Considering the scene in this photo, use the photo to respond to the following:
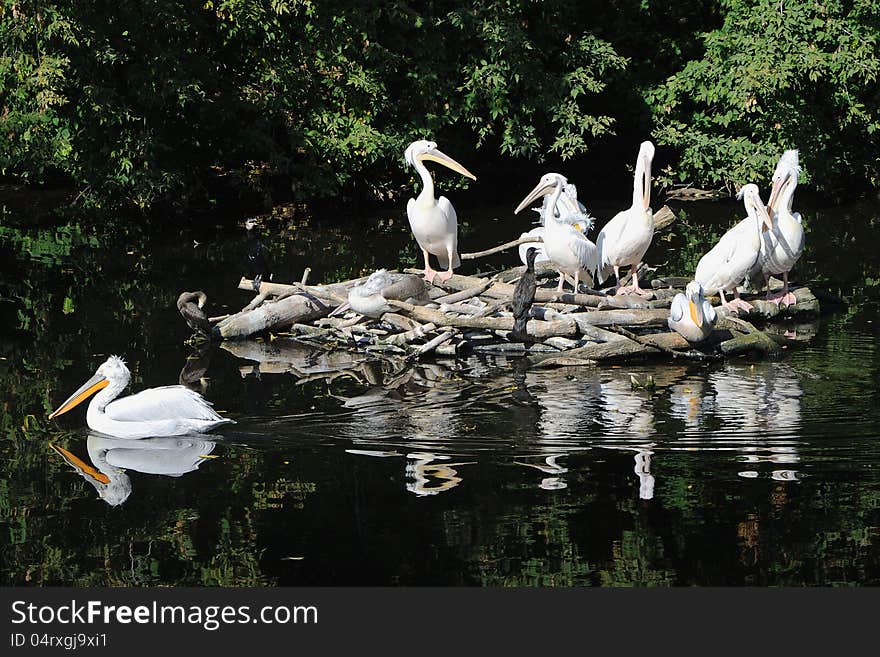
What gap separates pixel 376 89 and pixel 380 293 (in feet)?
29.8

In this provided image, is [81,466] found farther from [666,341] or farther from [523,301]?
[666,341]

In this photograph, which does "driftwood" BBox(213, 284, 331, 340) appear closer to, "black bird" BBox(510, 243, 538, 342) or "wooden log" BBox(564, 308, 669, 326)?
"black bird" BBox(510, 243, 538, 342)

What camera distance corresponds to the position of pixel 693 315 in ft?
31.8

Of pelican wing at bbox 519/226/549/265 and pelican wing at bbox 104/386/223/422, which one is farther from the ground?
pelican wing at bbox 519/226/549/265

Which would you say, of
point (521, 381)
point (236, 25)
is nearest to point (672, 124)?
point (236, 25)

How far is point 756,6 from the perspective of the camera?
62.3 feet

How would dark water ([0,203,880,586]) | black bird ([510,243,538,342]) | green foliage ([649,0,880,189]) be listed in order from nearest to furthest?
dark water ([0,203,880,586]), black bird ([510,243,538,342]), green foliage ([649,0,880,189])

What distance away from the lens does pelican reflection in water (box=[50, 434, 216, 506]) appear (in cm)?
719

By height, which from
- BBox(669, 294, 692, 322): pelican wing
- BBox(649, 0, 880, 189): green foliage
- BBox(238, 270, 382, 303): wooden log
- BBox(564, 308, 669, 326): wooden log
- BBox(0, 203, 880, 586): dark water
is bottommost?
BBox(0, 203, 880, 586): dark water

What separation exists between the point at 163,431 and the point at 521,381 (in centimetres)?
282

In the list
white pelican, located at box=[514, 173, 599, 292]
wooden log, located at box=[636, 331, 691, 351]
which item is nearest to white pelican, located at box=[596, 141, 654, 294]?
white pelican, located at box=[514, 173, 599, 292]

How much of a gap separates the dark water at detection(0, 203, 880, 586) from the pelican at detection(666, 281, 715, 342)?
29 cm

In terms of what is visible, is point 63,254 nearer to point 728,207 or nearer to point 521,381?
point 521,381

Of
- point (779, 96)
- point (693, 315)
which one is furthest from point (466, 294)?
point (779, 96)
